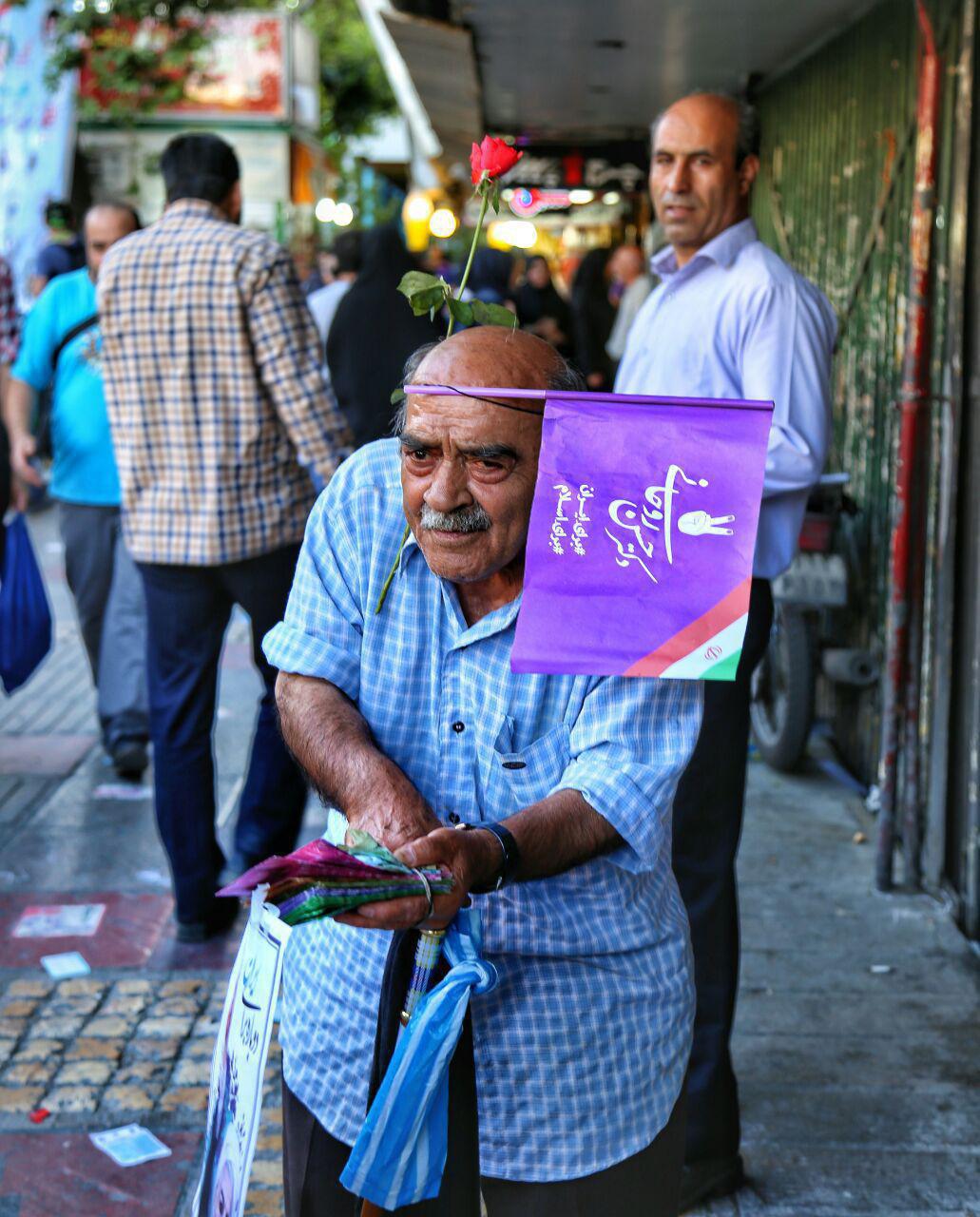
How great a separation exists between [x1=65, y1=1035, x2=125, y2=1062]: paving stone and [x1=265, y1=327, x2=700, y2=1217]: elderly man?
5.98 ft

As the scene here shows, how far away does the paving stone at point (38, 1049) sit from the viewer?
3.76 m

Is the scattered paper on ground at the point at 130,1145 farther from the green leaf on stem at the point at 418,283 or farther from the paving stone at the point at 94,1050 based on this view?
the green leaf on stem at the point at 418,283

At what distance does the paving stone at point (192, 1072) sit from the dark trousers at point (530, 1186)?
154 cm

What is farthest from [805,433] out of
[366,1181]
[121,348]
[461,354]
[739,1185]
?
[121,348]

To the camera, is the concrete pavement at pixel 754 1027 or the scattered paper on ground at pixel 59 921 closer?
the concrete pavement at pixel 754 1027

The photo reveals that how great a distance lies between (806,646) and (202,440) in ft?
8.68

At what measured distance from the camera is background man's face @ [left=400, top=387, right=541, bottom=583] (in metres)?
1.92

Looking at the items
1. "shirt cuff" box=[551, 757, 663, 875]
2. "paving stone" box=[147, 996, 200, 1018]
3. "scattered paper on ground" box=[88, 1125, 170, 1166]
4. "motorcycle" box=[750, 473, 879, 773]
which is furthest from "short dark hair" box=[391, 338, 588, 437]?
"motorcycle" box=[750, 473, 879, 773]

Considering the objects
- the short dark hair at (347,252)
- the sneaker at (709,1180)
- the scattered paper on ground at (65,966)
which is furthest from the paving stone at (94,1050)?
the short dark hair at (347,252)

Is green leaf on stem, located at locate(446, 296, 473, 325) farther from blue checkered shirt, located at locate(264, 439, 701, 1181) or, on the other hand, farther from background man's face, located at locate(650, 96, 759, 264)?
background man's face, located at locate(650, 96, 759, 264)

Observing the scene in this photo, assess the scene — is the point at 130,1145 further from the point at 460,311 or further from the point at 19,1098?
the point at 460,311

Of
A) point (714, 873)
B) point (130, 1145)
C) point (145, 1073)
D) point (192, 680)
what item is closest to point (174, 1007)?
point (145, 1073)

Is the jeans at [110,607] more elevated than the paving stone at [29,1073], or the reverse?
the jeans at [110,607]

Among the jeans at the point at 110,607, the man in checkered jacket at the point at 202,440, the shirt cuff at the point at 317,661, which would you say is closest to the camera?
the shirt cuff at the point at 317,661
